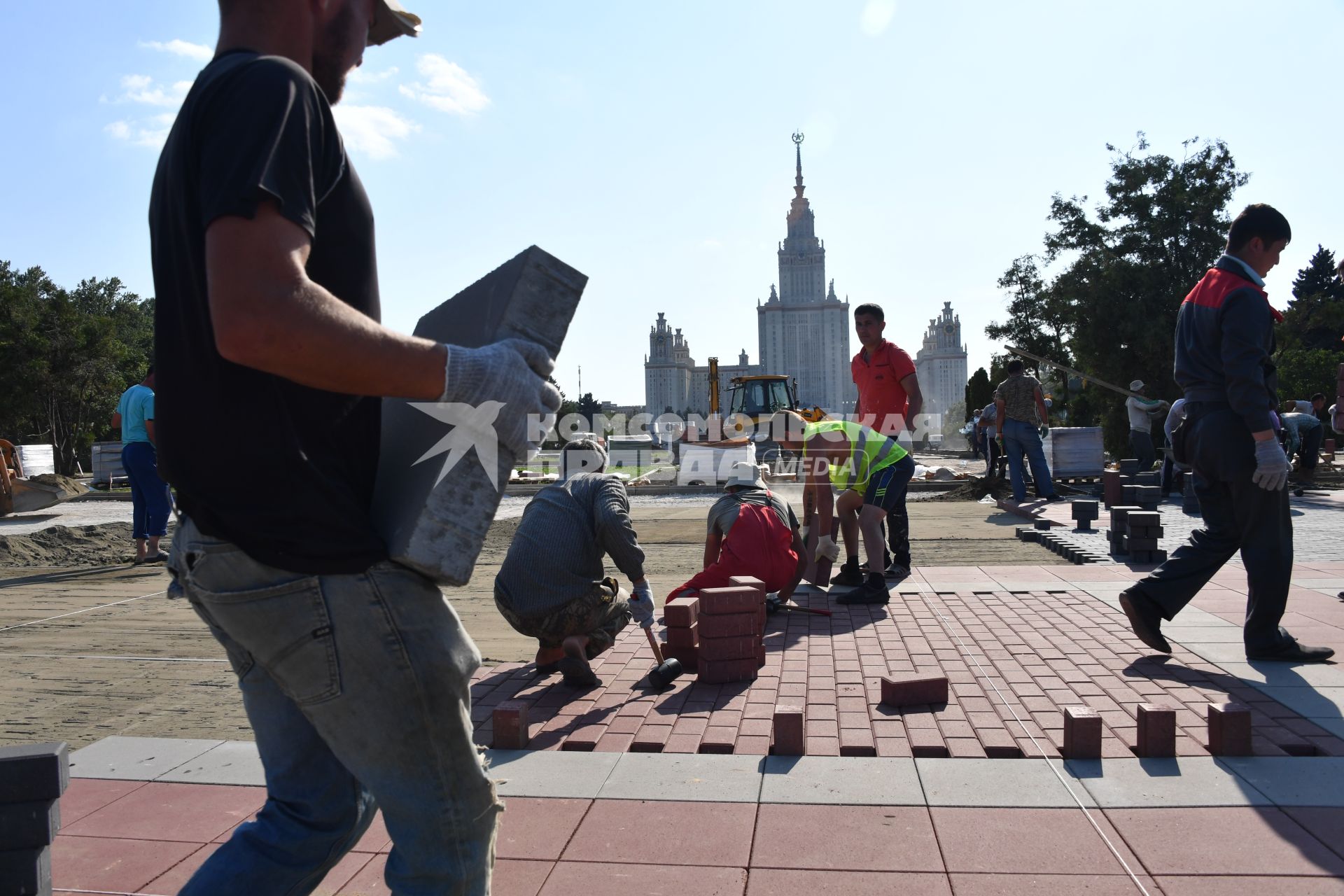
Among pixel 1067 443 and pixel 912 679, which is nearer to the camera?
pixel 912 679

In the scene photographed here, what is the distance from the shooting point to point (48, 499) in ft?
43.5

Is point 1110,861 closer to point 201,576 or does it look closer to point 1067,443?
point 201,576

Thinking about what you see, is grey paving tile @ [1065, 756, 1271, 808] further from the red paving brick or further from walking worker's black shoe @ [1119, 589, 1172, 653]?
walking worker's black shoe @ [1119, 589, 1172, 653]

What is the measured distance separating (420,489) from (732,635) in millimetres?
2991

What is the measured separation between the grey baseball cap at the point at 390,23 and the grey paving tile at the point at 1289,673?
4.03m

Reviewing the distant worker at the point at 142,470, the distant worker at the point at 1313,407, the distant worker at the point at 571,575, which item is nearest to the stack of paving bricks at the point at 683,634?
the distant worker at the point at 571,575

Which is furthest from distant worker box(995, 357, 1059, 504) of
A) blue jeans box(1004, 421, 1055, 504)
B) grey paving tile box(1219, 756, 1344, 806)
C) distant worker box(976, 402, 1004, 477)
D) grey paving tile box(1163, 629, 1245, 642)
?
grey paving tile box(1219, 756, 1344, 806)

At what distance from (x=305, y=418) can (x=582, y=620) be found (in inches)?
124

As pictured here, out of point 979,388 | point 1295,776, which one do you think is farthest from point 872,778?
point 979,388

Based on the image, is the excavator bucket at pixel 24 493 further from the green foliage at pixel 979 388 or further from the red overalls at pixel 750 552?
the green foliage at pixel 979 388

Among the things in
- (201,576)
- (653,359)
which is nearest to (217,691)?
(201,576)

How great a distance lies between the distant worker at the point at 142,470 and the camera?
8.23 metres

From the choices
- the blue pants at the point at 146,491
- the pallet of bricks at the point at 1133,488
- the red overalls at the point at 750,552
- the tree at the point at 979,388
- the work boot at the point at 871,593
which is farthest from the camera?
the tree at the point at 979,388

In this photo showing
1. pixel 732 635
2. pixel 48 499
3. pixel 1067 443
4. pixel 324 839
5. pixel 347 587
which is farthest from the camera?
pixel 1067 443
